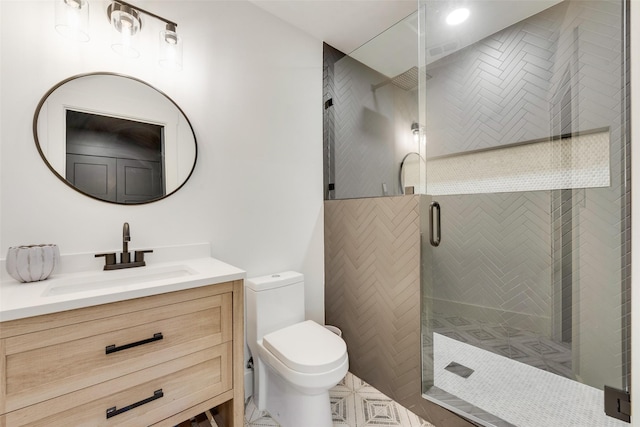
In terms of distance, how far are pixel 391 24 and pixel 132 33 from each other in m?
1.77

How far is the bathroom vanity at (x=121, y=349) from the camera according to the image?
2.64 ft

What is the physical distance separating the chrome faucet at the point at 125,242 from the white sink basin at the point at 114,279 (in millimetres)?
54

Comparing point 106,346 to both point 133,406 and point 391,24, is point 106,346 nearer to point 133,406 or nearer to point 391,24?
point 133,406

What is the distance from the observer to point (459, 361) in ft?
5.63

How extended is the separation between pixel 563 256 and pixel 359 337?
134cm

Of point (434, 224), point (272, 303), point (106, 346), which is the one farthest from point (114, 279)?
point (434, 224)

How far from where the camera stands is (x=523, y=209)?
159 centimetres

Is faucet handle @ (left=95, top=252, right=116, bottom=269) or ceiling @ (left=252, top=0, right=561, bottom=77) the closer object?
faucet handle @ (left=95, top=252, right=116, bottom=269)

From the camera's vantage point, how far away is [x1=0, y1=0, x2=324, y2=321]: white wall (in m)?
1.17

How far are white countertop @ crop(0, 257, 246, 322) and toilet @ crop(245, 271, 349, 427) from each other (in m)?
0.45

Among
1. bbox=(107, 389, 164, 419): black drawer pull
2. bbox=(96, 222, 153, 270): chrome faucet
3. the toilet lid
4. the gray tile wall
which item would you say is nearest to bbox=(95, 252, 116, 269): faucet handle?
bbox=(96, 222, 153, 270): chrome faucet

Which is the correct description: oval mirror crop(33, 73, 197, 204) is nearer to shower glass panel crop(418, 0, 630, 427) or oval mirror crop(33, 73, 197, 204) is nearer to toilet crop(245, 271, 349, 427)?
toilet crop(245, 271, 349, 427)
